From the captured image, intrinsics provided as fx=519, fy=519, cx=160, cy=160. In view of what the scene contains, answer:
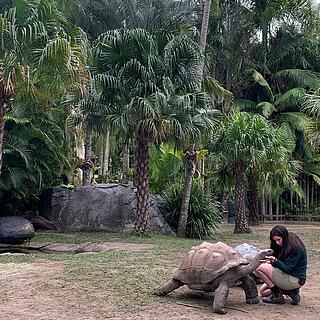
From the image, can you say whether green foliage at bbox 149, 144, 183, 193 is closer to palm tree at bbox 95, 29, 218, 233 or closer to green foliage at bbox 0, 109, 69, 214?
green foliage at bbox 0, 109, 69, 214

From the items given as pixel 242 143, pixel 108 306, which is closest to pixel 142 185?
pixel 242 143

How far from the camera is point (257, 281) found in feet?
21.4

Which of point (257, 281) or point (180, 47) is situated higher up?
point (180, 47)

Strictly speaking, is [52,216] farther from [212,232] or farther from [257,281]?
[257,281]

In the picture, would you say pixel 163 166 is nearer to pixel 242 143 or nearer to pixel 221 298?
pixel 242 143

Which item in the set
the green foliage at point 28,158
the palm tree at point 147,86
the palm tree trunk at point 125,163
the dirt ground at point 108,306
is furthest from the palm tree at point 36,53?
the palm tree trunk at point 125,163

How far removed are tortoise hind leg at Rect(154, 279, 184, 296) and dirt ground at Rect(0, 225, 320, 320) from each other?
3.6 inches

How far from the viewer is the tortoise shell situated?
17.9ft

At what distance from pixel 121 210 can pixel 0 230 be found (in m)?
3.69

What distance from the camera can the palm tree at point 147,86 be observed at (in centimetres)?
1216

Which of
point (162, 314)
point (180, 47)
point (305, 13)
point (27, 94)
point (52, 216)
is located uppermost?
point (305, 13)

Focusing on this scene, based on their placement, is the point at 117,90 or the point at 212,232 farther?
the point at 212,232

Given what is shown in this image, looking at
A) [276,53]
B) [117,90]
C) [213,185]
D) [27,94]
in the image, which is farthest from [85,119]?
[276,53]

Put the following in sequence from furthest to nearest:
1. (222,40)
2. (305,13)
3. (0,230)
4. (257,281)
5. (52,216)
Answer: (305,13), (222,40), (52,216), (0,230), (257,281)
